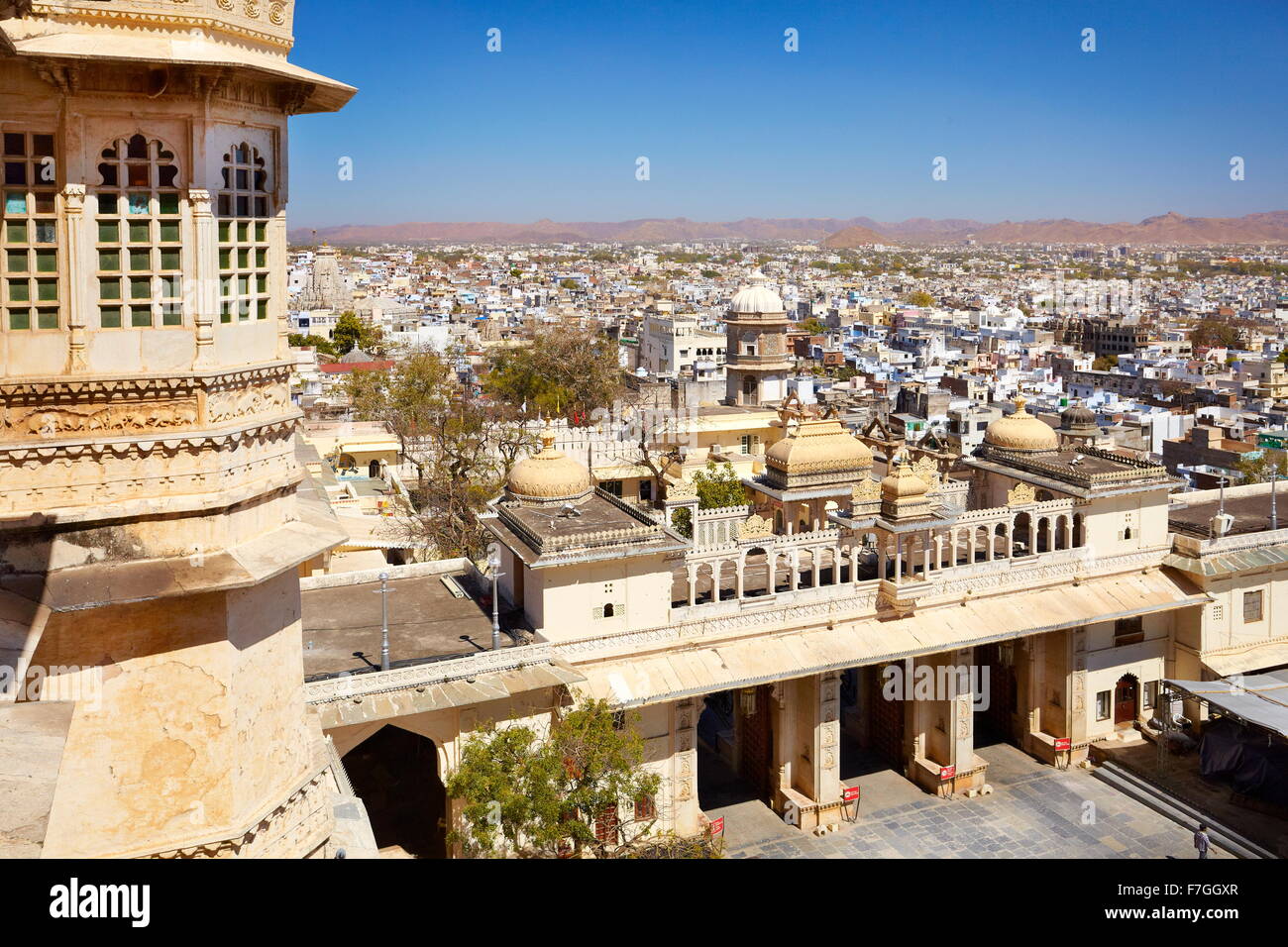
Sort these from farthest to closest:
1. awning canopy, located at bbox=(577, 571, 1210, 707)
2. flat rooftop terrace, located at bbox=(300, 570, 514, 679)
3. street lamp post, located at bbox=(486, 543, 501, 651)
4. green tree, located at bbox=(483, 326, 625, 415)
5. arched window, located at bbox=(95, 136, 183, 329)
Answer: green tree, located at bbox=(483, 326, 625, 415) < awning canopy, located at bbox=(577, 571, 1210, 707) < flat rooftop terrace, located at bbox=(300, 570, 514, 679) < street lamp post, located at bbox=(486, 543, 501, 651) < arched window, located at bbox=(95, 136, 183, 329)

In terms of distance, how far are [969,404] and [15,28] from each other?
45938 millimetres

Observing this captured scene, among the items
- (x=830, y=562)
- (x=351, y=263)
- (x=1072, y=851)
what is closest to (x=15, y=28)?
(x=830, y=562)

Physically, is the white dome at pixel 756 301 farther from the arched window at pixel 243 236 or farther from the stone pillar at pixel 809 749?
the arched window at pixel 243 236

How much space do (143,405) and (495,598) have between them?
30.4ft

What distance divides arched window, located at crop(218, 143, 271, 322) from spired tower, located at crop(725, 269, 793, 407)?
118 feet

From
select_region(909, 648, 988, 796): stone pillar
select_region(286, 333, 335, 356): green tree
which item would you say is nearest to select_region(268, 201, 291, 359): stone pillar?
select_region(909, 648, 988, 796): stone pillar

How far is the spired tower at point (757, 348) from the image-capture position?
43469 millimetres

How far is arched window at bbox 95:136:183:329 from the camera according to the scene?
288 inches

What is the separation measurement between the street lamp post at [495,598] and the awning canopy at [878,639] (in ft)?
5.02

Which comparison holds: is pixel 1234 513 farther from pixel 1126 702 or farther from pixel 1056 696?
pixel 1056 696

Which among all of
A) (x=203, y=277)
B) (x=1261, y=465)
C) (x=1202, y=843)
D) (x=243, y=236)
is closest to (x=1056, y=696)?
(x=1202, y=843)

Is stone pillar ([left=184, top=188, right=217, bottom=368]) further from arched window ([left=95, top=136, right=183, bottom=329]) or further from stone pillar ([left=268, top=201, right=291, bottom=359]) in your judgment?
stone pillar ([left=268, top=201, right=291, bottom=359])
